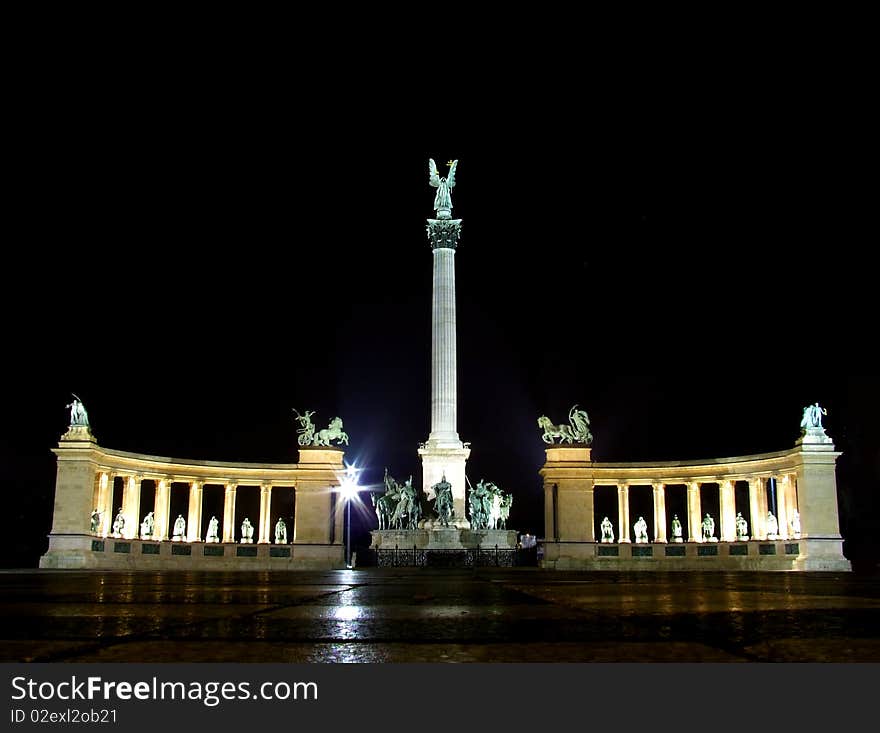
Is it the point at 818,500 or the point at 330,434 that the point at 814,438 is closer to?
the point at 818,500

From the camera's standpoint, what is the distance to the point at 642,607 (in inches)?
424

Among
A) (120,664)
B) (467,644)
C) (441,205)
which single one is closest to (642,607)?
(467,644)

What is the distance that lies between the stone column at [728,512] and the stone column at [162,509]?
45.3m

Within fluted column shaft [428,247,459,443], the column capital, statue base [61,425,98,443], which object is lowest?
statue base [61,425,98,443]

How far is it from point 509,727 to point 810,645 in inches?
119

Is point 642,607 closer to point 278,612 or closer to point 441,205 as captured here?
point 278,612

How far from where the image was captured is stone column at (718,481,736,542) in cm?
7300

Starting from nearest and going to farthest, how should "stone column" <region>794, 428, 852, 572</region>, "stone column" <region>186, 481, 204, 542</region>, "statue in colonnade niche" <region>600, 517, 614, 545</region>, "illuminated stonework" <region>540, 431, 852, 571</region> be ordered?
"stone column" <region>794, 428, 852, 572</region>, "illuminated stonework" <region>540, 431, 852, 571</region>, "stone column" <region>186, 481, 204, 542</region>, "statue in colonnade niche" <region>600, 517, 614, 545</region>

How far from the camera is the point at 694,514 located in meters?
76.0

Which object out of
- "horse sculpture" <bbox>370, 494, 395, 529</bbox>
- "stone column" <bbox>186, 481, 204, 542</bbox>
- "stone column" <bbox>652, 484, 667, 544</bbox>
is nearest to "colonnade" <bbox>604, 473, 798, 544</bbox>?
"stone column" <bbox>652, 484, 667, 544</bbox>

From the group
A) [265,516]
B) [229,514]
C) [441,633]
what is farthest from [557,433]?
[441,633]

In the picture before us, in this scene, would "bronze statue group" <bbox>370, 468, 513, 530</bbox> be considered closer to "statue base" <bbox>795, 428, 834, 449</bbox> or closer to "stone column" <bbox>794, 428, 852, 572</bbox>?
"stone column" <bbox>794, 428, 852, 572</bbox>

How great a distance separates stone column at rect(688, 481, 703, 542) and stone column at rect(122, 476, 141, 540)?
148ft

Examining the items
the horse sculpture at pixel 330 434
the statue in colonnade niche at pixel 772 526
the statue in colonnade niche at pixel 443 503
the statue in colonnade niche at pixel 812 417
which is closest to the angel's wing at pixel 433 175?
the horse sculpture at pixel 330 434
